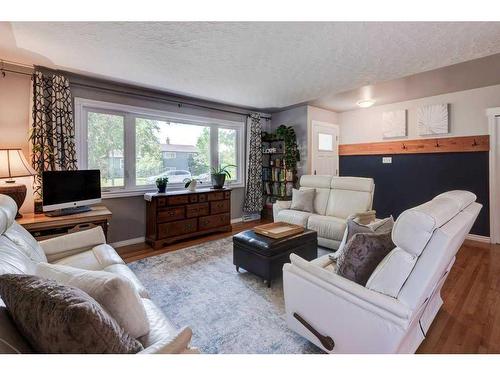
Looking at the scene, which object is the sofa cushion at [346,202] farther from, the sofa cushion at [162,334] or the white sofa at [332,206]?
the sofa cushion at [162,334]

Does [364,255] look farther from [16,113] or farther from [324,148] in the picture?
[324,148]

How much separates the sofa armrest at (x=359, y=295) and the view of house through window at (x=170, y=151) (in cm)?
325

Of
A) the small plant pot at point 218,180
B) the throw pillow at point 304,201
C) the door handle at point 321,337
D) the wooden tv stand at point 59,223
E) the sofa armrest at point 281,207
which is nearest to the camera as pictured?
the door handle at point 321,337

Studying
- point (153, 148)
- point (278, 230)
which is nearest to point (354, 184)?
point (278, 230)

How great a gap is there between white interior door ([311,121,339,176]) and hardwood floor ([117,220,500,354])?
104 inches

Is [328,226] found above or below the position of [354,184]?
below

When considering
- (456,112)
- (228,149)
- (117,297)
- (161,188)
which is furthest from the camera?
(228,149)

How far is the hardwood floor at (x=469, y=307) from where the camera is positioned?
5.26ft

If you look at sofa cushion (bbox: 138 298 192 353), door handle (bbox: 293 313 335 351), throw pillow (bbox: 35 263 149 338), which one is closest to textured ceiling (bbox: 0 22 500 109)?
throw pillow (bbox: 35 263 149 338)

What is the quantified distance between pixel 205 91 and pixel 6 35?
222 centimetres

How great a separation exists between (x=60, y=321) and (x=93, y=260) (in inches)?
54.0

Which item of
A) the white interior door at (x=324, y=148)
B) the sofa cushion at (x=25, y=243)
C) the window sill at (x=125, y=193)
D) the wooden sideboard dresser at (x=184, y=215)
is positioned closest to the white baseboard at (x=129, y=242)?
the wooden sideboard dresser at (x=184, y=215)

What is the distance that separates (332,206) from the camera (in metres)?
3.73
